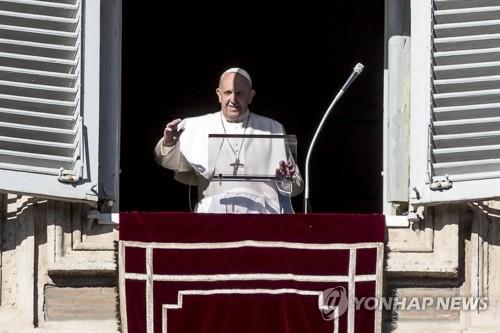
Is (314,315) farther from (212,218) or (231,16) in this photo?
(231,16)

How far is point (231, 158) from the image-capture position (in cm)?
900

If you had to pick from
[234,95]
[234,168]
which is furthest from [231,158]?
[234,95]

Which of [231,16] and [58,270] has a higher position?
[231,16]

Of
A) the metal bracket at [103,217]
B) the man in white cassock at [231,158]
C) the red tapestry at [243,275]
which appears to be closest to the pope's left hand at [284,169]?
the man in white cassock at [231,158]

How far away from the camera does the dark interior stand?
11984mm

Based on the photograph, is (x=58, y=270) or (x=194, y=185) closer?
(x=58, y=270)

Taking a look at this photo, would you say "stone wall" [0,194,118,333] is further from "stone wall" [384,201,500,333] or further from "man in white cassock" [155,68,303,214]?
"stone wall" [384,201,500,333]

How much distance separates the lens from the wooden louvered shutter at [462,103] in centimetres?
877

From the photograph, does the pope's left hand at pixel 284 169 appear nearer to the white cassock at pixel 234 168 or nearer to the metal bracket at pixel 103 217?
the white cassock at pixel 234 168

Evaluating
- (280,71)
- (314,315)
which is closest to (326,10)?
(280,71)

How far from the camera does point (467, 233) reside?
8.93 metres

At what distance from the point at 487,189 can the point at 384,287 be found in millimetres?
469

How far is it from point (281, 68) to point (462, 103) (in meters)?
3.61

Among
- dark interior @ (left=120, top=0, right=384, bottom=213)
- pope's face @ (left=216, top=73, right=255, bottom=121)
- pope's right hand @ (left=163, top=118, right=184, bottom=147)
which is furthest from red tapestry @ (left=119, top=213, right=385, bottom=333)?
dark interior @ (left=120, top=0, right=384, bottom=213)
